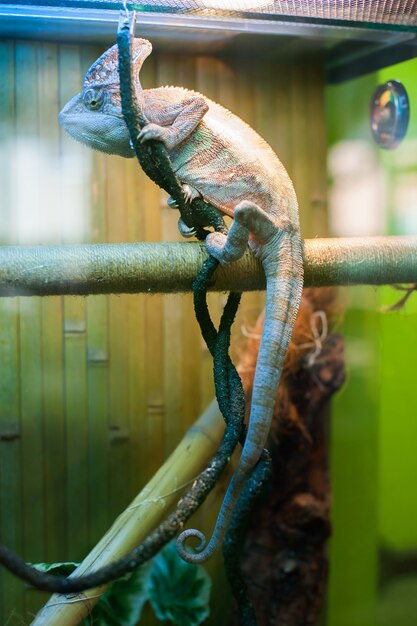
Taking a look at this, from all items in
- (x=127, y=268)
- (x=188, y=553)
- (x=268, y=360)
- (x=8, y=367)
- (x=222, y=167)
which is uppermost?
(x=222, y=167)

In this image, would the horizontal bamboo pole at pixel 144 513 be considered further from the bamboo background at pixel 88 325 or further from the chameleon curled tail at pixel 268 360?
the chameleon curled tail at pixel 268 360

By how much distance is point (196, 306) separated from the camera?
1149 millimetres

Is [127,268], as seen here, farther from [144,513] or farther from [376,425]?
[376,425]

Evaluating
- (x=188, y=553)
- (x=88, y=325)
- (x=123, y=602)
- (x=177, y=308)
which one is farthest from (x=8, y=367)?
(x=188, y=553)

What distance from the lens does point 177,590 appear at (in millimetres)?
1688

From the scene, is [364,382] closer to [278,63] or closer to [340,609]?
[340,609]

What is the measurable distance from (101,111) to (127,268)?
0.33 m

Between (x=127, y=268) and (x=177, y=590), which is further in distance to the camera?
(x=177, y=590)

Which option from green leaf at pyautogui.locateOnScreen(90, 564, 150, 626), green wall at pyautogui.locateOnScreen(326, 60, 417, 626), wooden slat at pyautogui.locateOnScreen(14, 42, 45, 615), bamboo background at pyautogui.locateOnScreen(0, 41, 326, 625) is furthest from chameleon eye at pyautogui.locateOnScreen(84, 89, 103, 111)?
green leaf at pyautogui.locateOnScreen(90, 564, 150, 626)

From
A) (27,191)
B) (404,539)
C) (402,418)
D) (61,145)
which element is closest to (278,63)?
(61,145)

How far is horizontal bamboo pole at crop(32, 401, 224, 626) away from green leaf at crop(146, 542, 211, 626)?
26 cm

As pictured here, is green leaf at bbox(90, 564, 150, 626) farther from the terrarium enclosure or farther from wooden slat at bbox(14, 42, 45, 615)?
wooden slat at bbox(14, 42, 45, 615)

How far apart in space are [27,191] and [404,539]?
141cm

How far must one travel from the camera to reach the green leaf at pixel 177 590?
166 cm
